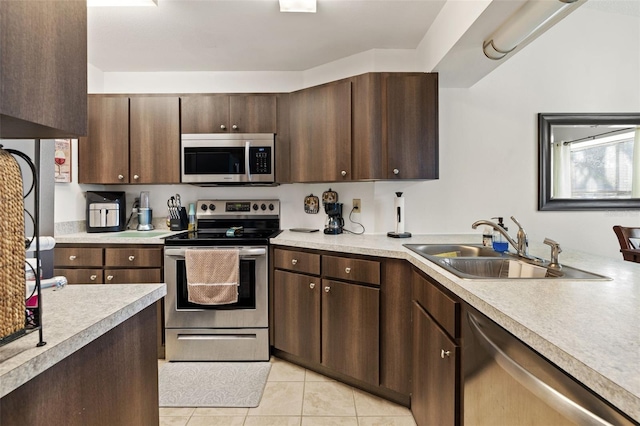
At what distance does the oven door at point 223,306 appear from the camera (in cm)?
232

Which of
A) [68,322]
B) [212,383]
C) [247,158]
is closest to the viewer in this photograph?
[68,322]

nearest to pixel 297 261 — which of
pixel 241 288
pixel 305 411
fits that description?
pixel 241 288

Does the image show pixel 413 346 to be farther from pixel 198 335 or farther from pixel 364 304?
pixel 198 335

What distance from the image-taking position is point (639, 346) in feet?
2.10

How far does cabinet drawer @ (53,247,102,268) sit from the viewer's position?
2.33 metres

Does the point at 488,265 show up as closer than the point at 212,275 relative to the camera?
Yes

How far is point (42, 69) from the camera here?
59 cm

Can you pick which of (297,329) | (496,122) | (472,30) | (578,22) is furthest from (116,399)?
(578,22)

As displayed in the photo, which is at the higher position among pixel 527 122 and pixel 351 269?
pixel 527 122

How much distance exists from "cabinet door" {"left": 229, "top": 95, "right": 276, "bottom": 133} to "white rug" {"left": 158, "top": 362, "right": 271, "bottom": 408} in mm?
1862

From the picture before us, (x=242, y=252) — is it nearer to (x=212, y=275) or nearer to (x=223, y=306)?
(x=212, y=275)

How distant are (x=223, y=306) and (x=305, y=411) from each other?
94 centimetres

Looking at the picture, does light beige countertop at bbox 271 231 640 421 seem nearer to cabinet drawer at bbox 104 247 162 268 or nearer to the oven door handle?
the oven door handle

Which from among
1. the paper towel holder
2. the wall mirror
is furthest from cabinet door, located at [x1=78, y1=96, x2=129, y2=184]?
the wall mirror
